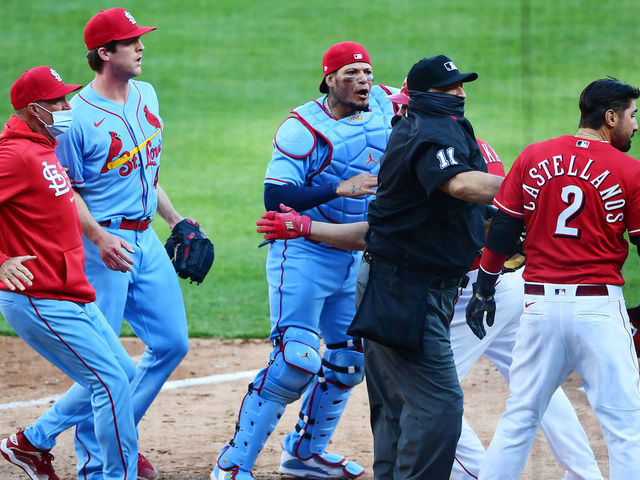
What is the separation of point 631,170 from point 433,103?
80 centimetres

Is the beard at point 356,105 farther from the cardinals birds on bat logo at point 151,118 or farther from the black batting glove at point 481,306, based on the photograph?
the black batting glove at point 481,306

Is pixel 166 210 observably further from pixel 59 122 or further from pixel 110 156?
pixel 59 122

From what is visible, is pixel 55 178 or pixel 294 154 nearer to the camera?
pixel 55 178

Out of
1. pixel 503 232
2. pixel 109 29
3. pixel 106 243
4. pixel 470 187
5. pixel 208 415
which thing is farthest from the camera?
pixel 208 415

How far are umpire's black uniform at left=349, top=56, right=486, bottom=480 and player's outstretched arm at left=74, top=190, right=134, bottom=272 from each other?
1260mm

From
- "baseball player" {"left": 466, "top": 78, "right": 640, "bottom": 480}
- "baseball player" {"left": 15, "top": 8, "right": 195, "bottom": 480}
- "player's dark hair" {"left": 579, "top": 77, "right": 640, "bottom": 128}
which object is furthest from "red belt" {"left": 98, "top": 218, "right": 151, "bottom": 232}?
"player's dark hair" {"left": 579, "top": 77, "right": 640, "bottom": 128}

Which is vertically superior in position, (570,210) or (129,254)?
(570,210)

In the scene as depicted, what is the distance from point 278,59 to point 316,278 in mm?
14908

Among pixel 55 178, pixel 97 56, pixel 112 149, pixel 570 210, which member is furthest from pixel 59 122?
pixel 570 210

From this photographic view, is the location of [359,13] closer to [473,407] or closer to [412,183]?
[473,407]

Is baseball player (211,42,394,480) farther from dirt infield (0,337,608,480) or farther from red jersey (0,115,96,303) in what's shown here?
red jersey (0,115,96,303)

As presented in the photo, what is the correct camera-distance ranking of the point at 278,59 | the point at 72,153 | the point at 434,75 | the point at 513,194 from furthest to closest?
the point at 278,59 < the point at 72,153 < the point at 513,194 < the point at 434,75

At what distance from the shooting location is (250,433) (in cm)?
489

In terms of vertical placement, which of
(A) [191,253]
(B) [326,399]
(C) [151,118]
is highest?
(C) [151,118]
